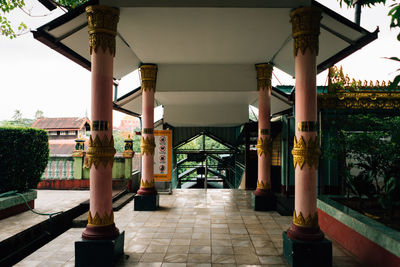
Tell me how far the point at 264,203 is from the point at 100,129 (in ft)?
17.2

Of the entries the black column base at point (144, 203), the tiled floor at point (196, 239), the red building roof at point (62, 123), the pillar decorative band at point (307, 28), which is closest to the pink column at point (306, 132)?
the pillar decorative band at point (307, 28)

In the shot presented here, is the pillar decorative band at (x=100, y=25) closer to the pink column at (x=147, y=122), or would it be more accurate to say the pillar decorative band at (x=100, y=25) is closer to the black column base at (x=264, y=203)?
the pink column at (x=147, y=122)

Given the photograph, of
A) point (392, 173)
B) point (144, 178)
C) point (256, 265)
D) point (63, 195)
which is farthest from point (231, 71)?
point (63, 195)

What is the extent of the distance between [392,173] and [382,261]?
5.24 feet

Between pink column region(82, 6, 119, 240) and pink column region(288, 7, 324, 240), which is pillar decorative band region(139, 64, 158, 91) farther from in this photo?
pink column region(288, 7, 324, 240)

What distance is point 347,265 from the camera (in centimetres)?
392

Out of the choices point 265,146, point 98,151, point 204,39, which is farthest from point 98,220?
point 265,146

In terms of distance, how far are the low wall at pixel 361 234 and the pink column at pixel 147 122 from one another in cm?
465

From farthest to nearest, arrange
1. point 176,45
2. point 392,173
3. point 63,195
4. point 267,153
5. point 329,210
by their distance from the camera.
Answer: point 63,195, point 267,153, point 176,45, point 329,210, point 392,173

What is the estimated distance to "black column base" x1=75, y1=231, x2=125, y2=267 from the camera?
383 cm

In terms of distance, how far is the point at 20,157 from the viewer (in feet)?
20.9

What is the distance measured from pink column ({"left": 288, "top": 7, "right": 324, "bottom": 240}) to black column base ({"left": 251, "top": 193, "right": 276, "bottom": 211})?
3.26m

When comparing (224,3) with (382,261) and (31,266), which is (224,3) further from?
(31,266)

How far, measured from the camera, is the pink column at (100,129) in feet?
12.9
